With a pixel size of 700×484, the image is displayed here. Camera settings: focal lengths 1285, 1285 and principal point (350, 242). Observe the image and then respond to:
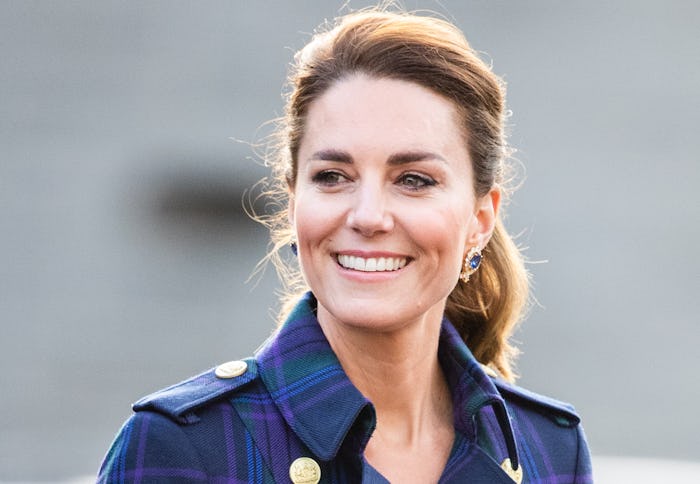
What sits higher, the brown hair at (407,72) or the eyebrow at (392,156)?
the brown hair at (407,72)

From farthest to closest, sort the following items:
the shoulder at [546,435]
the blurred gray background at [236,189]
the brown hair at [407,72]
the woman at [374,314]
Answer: the blurred gray background at [236,189]
the shoulder at [546,435]
the brown hair at [407,72]
the woman at [374,314]

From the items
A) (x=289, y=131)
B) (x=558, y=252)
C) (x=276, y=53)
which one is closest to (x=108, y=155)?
(x=276, y=53)

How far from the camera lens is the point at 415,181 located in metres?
2.62

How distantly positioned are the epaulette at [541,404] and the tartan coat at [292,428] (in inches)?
3.2

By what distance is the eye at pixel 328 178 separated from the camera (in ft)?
8.54

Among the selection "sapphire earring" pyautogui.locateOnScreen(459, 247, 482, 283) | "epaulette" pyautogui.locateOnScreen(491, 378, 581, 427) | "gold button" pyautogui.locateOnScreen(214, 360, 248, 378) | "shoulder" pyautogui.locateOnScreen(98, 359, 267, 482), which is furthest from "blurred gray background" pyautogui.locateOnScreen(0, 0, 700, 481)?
"shoulder" pyautogui.locateOnScreen(98, 359, 267, 482)

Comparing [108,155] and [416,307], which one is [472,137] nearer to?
[416,307]

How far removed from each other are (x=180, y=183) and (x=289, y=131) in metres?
8.96

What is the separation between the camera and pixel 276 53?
39.4 feet

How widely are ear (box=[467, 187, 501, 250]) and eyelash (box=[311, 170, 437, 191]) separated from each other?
0.23 m

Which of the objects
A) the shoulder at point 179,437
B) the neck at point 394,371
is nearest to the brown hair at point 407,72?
the neck at point 394,371

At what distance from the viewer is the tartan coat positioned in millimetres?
2387

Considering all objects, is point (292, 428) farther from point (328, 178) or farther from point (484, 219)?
point (484, 219)

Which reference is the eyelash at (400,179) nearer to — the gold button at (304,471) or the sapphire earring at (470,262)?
the sapphire earring at (470,262)
